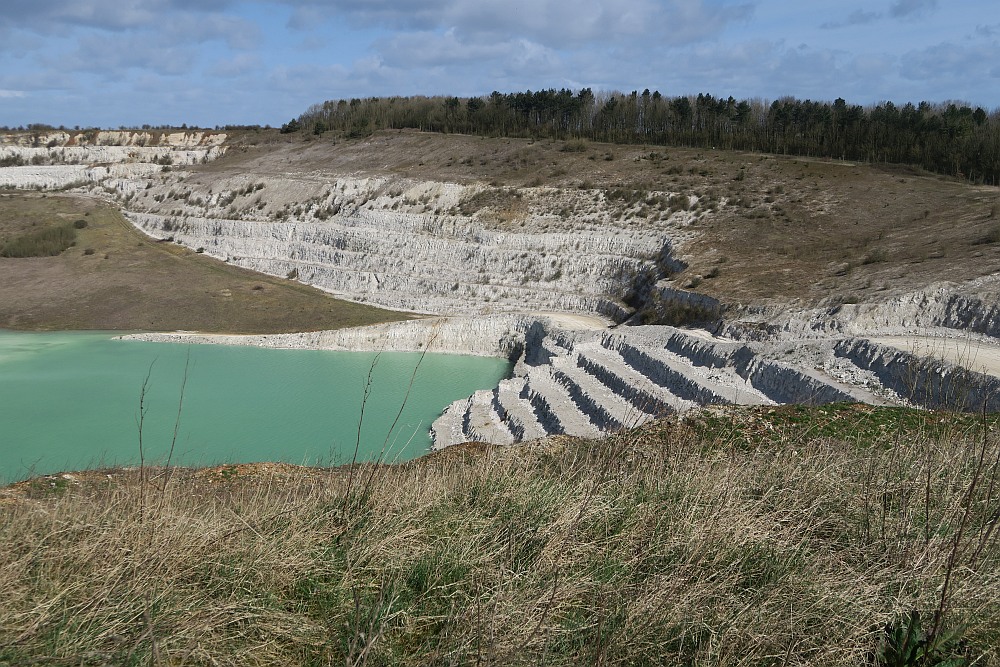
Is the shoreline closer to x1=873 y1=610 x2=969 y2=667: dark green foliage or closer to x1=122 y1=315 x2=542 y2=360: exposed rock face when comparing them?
x1=122 y1=315 x2=542 y2=360: exposed rock face

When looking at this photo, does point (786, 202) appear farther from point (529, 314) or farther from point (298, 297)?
point (298, 297)

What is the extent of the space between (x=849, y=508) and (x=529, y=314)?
98.5ft

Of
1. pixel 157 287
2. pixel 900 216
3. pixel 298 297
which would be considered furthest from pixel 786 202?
pixel 157 287

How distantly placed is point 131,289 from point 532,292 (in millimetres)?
22318

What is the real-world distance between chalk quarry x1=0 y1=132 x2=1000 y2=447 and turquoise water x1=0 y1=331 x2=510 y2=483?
6.46 feet

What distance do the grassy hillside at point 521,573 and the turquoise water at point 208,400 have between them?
935 centimetres

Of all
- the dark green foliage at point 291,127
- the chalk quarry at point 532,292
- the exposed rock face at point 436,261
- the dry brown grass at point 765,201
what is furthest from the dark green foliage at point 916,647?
the dark green foliage at point 291,127

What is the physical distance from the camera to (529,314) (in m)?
35.2

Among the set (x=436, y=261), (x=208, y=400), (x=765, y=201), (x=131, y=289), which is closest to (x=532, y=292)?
(x=436, y=261)

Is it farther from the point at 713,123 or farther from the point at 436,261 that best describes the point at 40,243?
the point at 713,123

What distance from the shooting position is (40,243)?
47.2m

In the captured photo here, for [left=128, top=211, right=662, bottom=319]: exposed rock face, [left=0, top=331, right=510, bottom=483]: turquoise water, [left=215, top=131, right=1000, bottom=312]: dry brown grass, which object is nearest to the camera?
[left=0, top=331, right=510, bottom=483]: turquoise water

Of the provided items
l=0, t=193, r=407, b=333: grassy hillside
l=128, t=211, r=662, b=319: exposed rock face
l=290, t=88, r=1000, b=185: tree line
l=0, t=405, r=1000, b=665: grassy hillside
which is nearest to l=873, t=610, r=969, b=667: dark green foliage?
l=0, t=405, r=1000, b=665: grassy hillside

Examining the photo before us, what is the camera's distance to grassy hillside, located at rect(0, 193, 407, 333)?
37.3 meters
